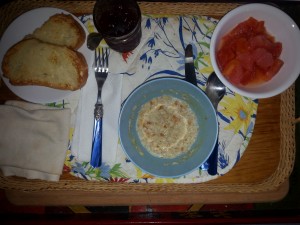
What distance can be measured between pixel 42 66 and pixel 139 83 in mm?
418

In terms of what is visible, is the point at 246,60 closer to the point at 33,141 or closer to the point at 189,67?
the point at 189,67

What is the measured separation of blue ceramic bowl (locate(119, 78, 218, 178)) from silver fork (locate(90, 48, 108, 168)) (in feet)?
0.40

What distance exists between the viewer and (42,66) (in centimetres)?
121

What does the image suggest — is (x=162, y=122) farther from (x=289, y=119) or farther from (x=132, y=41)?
(x=289, y=119)

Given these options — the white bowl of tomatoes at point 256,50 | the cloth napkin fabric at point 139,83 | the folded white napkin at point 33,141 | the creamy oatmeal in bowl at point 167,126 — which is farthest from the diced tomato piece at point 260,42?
the folded white napkin at point 33,141

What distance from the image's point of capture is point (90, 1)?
4.26ft

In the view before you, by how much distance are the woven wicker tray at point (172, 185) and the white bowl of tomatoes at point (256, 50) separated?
0.18 metres

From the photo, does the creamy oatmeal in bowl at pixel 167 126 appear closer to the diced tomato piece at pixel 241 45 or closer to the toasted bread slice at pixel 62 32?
the diced tomato piece at pixel 241 45

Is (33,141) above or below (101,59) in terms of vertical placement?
below

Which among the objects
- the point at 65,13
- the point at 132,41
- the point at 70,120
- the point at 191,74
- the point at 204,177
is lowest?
the point at 204,177

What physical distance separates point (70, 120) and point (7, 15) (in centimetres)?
58

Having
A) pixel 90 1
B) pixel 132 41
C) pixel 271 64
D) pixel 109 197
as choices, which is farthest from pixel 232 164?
pixel 90 1

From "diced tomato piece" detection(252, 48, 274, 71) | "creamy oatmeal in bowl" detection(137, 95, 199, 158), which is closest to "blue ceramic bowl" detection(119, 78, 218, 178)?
"creamy oatmeal in bowl" detection(137, 95, 199, 158)

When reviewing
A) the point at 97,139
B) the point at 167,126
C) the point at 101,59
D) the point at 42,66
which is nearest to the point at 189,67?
the point at 167,126
